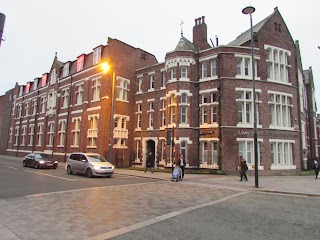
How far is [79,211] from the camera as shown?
7863 mm

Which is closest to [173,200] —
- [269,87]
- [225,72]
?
[225,72]

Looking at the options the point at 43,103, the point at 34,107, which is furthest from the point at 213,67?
the point at 34,107

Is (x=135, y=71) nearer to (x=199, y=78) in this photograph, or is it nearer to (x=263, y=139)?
(x=199, y=78)

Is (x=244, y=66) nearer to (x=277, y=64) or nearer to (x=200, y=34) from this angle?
(x=277, y=64)

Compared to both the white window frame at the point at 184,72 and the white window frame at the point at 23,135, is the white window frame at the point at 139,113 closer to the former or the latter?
the white window frame at the point at 184,72

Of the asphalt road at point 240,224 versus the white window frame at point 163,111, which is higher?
the white window frame at point 163,111

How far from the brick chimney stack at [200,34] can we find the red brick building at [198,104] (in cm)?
11

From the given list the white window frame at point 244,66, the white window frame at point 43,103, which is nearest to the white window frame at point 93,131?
the white window frame at point 43,103

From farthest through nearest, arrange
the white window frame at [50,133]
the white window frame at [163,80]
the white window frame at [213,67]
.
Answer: the white window frame at [50,133] → the white window frame at [163,80] → the white window frame at [213,67]

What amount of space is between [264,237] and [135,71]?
1100 inches

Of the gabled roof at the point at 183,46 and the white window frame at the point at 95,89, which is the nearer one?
the gabled roof at the point at 183,46

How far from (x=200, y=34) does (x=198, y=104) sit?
9.38 m

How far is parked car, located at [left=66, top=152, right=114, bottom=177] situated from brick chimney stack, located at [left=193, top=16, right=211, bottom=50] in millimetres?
18041

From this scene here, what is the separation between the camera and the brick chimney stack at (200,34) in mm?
28359
